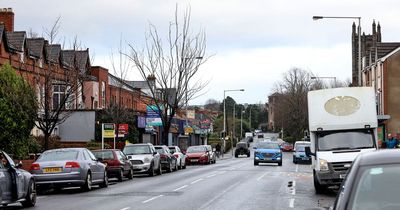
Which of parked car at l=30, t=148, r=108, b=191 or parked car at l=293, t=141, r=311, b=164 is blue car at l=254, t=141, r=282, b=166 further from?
parked car at l=30, t=148, r=108, b=191

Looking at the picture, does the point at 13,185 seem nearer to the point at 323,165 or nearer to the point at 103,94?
the point at 323,165

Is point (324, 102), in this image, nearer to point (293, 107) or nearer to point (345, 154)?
point (345, 154)

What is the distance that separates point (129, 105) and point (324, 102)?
152 ft

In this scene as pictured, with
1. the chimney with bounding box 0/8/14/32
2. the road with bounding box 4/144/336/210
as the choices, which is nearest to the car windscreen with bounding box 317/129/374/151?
the road with bounding box 4/144/336/210

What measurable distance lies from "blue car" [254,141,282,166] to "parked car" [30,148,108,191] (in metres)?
24.6

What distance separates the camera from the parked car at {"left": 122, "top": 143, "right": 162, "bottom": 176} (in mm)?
31422

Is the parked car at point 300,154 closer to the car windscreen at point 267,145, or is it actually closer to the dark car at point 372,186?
the car windscreen at point 267,145

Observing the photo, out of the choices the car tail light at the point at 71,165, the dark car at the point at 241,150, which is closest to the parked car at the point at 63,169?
the car tail light at the point at 71,165

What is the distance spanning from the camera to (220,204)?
16.7m

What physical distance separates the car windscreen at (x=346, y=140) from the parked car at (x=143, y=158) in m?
13.1

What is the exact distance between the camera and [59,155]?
21.2 meters

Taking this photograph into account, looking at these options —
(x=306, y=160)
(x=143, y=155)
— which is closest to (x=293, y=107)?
(x=306, y=160)

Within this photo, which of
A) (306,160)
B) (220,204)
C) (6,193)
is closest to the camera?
(6,193)

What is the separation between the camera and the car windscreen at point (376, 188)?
5.62m
